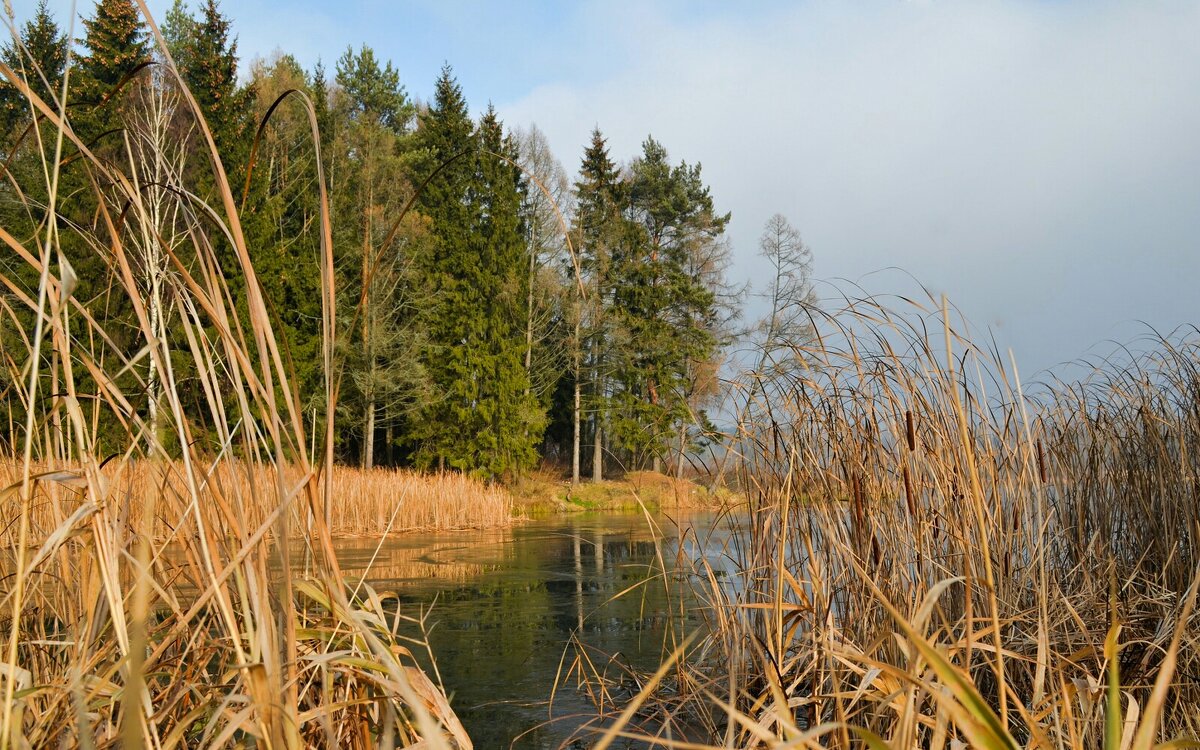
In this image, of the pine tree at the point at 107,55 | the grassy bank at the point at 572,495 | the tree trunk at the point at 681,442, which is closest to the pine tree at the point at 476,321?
the grassy bank at the point at 572,495

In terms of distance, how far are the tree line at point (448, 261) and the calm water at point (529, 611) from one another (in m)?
6.77

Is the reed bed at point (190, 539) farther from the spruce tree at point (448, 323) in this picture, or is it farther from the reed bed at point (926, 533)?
the spruce tree at point (448, 323)

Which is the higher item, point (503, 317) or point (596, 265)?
point (596, 265)

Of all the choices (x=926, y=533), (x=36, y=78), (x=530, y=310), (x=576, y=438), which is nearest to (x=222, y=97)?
(x=36, y=78)

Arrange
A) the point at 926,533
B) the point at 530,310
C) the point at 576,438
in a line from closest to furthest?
the point at 926,533 → the point at 530,310 → the point at 576,438

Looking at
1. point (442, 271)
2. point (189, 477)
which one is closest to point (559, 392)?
point (442, 271)

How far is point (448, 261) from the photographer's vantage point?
855 inches

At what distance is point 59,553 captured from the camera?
5.99 ft

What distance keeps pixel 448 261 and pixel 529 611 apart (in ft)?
54.8

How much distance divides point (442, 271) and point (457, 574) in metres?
14.9

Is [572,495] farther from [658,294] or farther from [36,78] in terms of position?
[36,78]

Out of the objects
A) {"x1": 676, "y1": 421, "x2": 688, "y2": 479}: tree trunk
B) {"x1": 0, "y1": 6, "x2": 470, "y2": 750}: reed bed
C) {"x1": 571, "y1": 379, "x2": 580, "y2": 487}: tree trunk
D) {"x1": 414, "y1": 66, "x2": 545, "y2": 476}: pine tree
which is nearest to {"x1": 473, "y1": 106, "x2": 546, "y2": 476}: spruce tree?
{"x1": 414, "y1": 66, "x2": 545, "y2": 476}: pine tree

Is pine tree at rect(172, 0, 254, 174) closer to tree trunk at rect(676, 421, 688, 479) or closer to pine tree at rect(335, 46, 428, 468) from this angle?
pine tree at rect(335, 46, 428, 468)

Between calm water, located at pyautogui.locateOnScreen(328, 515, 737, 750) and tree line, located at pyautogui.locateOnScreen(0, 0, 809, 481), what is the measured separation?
→ 6768 mm
